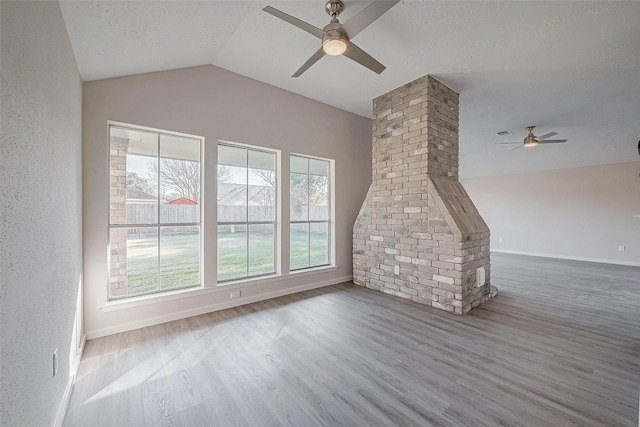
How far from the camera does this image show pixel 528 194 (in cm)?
848

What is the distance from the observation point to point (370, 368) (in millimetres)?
2273

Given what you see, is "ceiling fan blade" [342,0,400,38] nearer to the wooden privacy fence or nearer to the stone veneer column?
the wooden privacy fence

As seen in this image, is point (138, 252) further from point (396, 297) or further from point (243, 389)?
point (396, 297)

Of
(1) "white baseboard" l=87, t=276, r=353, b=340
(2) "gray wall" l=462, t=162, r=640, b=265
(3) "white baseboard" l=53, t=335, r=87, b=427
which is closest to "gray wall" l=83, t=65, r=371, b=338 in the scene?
(1) "white baseboard" l=87, t=276, r=353, b=340

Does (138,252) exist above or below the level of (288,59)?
below

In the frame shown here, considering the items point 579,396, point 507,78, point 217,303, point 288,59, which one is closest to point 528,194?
point 507,78

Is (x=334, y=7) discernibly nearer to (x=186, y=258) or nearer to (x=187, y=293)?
(x=186, y=258)

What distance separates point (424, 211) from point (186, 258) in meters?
3.45

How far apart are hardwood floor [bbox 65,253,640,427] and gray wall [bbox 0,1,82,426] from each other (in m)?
0.57

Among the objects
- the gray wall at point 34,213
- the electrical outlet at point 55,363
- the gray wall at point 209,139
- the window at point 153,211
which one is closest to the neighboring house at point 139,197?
the window at point 153,211

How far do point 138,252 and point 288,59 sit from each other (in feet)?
10.4

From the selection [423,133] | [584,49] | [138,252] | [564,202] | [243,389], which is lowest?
[243,389]

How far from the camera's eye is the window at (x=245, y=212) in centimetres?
379

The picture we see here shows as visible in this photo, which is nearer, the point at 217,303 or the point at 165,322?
the point at 165,322
